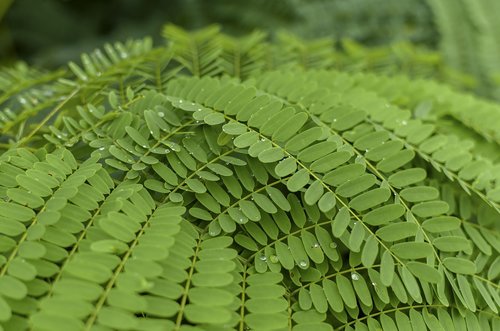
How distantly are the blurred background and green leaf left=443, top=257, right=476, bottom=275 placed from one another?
1.01 metres

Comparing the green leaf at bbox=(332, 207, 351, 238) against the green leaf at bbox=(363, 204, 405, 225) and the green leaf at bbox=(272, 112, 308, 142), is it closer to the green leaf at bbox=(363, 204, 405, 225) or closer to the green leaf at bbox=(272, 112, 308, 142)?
the green leaf at bbox=(363, 204, 405, 225)

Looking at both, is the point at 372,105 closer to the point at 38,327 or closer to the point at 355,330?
the point at 355,330

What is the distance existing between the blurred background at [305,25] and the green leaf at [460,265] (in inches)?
39.6

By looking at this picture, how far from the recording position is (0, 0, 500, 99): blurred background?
187 cm

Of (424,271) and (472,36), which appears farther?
(472,36)

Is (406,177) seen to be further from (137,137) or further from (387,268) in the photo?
(137,137)

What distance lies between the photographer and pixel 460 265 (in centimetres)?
83

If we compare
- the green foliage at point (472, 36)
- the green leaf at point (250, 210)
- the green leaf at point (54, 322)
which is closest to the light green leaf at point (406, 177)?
the green leaf at point (250, 210)

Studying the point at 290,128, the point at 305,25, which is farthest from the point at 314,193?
the point at 305,25

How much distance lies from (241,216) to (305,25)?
4.23 feet

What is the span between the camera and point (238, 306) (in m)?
0.73

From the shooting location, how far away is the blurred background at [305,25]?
6.12ft

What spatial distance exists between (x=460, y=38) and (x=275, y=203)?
1.35 metres

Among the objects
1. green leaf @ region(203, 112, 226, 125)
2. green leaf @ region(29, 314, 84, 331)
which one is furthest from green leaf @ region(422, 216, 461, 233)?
green leaf @ region(29, 314, 84, 331)
